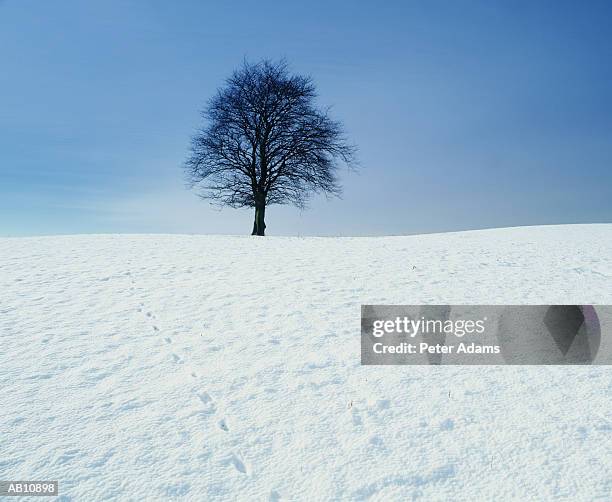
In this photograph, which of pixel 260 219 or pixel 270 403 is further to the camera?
pixel 260 219

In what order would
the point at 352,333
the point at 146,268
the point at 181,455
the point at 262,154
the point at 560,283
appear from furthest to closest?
the point at 262,154 < the point at 146,268 < the point at 560,283 < the point at 352,333 < the point at 181,455

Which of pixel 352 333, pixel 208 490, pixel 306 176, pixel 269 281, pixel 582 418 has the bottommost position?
pixel 208 490

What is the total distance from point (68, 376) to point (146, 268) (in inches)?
186

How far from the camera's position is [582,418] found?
3.47m

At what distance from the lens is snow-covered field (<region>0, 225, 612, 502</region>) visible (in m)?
2.78

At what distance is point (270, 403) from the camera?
12.0 feet

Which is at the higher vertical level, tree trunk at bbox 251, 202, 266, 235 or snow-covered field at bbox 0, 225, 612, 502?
tree trunk at bbox 251, 202, 266, 235

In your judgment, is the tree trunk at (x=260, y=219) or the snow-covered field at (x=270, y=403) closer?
the snow-covered field at (x=270, y=403)

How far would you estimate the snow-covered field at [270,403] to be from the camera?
2777 mm

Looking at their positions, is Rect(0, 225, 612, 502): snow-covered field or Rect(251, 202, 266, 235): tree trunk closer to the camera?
Rect(0, 225, 612, 502): snow-covered field

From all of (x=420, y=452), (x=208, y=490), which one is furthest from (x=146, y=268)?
(x=420, y=452)

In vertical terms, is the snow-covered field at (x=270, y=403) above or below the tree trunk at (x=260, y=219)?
below

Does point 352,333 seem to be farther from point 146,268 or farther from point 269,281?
point 146,268

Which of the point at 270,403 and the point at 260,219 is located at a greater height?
the point at 260,219
